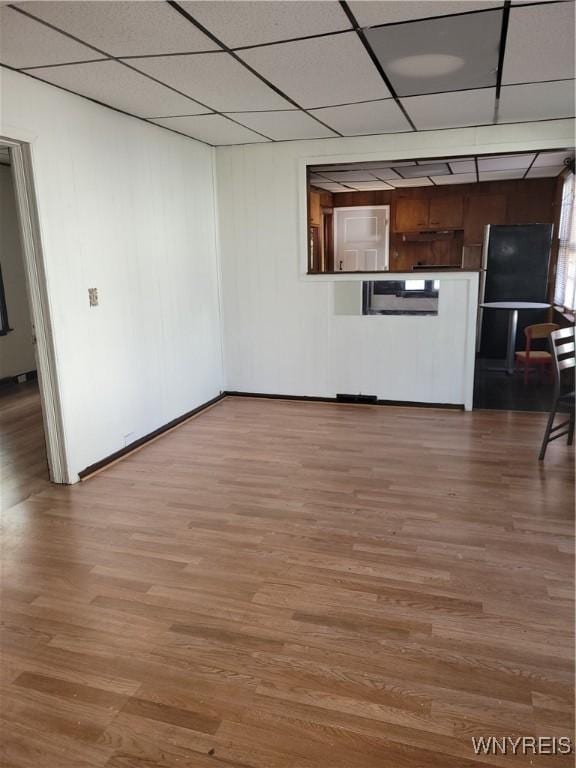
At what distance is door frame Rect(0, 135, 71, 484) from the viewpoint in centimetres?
Answer: 332

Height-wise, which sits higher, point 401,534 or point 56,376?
point 56,376

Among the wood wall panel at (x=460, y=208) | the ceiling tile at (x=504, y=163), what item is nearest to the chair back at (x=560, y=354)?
the ceiling tile at (x=504, y=163)

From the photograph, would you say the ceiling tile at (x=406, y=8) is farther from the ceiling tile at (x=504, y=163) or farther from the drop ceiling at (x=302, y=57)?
the ceiling tile at (x=504, y=163)

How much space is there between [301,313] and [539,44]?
3186 mm

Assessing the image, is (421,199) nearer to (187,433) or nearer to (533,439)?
(533,439)

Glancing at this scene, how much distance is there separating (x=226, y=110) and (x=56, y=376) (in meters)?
2.30

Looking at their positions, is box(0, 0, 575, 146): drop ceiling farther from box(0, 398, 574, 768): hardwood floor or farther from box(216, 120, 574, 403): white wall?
box(0, 398, 574, 768): hardwood floor

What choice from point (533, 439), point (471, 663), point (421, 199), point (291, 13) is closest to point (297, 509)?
point (471, 663)

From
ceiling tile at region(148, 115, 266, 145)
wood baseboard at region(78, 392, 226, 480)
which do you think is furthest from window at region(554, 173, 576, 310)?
wood baseboard at region(78, 392, 226, 480)

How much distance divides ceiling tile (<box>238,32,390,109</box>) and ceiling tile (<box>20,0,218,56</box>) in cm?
37

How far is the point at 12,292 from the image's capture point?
22.5ft

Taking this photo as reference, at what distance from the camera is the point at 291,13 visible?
2.42 m

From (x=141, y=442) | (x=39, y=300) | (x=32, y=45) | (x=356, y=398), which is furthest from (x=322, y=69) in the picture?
(x=356, y=398)

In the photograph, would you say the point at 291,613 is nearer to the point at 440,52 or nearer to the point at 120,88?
the point at 440,52
